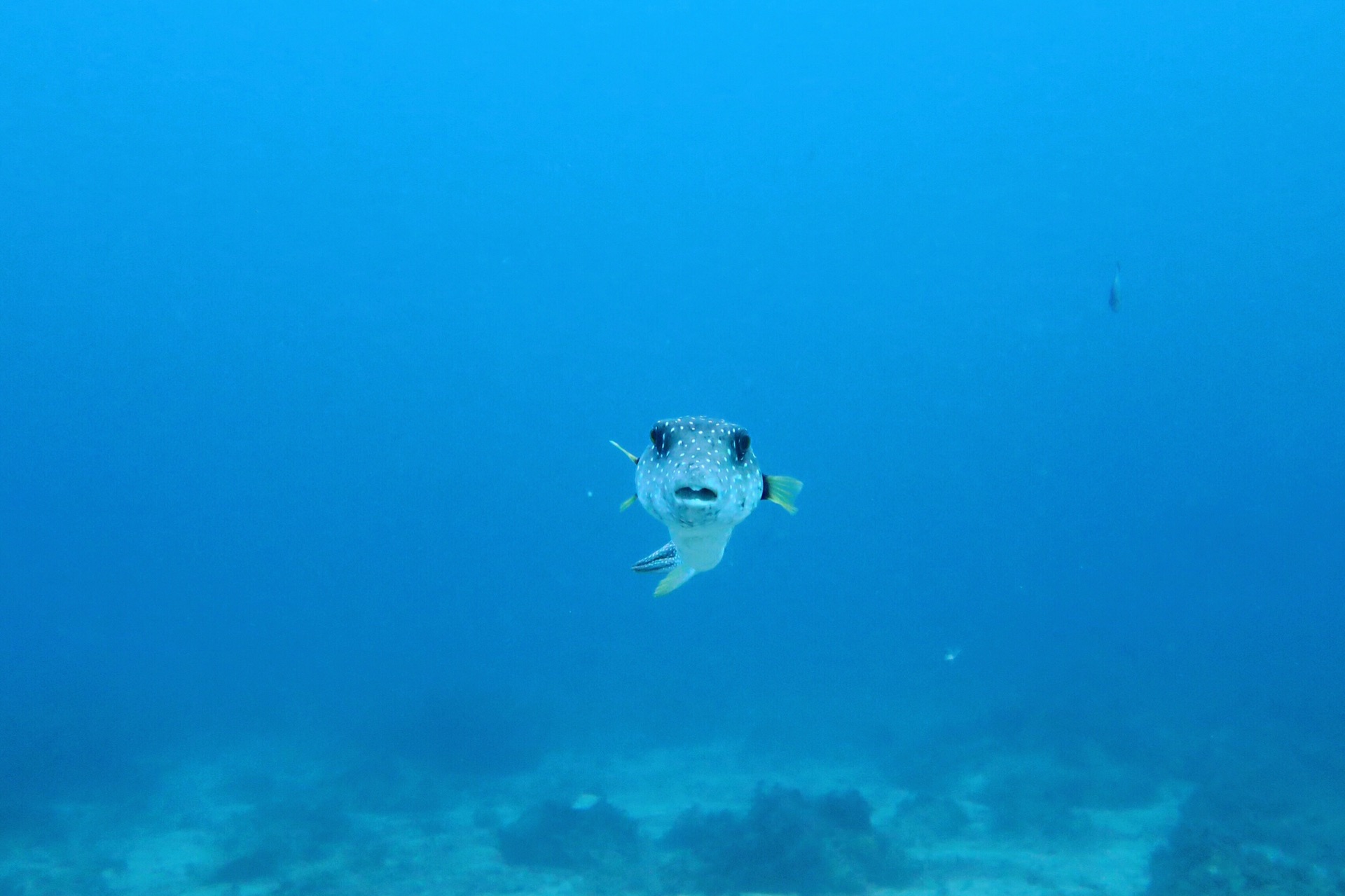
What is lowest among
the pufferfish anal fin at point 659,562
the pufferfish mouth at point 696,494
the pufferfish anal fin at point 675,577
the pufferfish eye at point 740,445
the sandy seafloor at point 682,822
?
the pufferfish mouth at point 696,494

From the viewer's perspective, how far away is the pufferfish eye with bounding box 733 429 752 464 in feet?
14.5

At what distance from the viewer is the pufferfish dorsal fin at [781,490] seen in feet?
15.0

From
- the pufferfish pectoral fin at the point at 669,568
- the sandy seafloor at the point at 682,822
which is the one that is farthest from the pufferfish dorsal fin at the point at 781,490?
the sandy seafloor at the point at 682,822

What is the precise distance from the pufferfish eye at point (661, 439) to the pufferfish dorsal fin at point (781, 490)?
636mm

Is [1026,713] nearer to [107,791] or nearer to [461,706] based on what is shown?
[461,706]

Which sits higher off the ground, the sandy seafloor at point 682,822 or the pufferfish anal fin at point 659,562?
the sandy seafloor at point 682,822

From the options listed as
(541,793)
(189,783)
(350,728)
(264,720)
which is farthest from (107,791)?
(541,793)

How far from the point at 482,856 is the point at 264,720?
1992cm

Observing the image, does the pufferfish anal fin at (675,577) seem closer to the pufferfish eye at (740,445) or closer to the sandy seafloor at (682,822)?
the pufferfish eye at (740,445)

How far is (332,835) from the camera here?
16875 millimetres

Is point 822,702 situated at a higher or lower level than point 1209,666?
lower

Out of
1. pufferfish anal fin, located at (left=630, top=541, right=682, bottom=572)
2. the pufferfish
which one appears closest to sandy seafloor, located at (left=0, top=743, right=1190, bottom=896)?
pufferfish anal fin, located at (left=630, top=541, right=682, bottom=572)

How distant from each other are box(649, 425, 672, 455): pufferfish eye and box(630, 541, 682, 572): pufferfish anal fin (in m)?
0.60

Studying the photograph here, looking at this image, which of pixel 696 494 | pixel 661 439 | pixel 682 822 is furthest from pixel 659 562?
pixel 682 822
